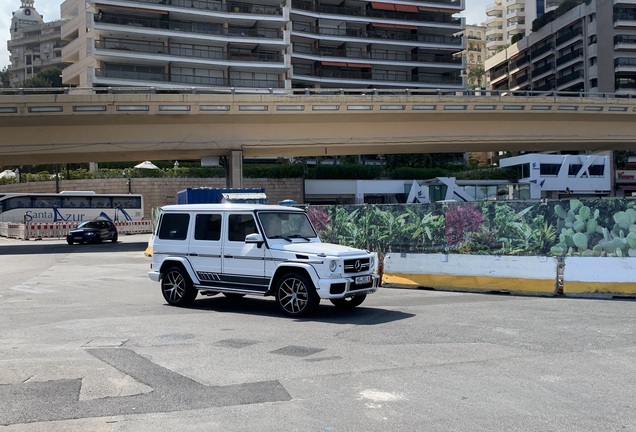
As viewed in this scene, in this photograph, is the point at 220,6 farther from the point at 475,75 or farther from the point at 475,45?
the point at 475,45

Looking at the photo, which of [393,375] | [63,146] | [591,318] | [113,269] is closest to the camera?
[393,375]

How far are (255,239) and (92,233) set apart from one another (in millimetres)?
31462

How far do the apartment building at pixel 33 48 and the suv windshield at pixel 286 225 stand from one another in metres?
128

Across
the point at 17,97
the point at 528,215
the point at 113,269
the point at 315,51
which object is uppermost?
the point at 315,51

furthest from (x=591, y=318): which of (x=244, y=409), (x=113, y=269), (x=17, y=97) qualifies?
(x=17, y=97)

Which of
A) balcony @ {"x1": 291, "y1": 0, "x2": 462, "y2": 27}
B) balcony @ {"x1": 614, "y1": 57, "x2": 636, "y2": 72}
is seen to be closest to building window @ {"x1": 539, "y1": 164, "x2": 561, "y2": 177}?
balcony @ {"x1": 614, "y1": 57, "x2": 636, "y2": 72}

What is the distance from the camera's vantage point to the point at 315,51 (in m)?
79.5

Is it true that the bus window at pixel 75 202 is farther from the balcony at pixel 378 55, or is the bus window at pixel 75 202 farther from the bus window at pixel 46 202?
the balcony at pixel 378 55

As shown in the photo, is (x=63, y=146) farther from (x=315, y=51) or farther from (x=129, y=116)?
(x=315, y=51)

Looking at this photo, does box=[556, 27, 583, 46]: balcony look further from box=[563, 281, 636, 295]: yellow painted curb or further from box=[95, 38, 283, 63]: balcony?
box=[563, 281, 636, 295]: yellow painted curb

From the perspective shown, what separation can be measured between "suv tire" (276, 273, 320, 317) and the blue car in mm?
31608

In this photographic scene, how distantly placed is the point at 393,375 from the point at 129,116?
106ft

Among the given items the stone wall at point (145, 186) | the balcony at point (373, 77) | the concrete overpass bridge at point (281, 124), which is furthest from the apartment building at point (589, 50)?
the stone wall at point (145, 186)

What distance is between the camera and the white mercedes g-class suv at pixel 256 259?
1116 cm
